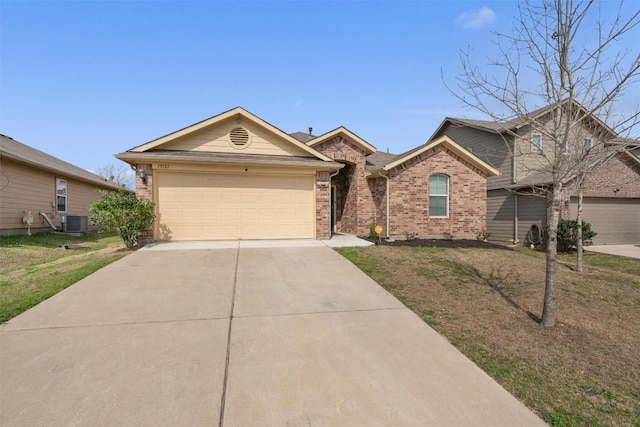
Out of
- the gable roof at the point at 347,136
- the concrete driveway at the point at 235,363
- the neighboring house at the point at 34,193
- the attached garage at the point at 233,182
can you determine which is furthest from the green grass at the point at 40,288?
the gable roof at the point at 347,136

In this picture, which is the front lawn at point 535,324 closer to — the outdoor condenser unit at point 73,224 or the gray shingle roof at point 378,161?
the gray shingle roof at point 378,161

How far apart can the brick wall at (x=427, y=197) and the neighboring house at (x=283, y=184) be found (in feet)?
0.13

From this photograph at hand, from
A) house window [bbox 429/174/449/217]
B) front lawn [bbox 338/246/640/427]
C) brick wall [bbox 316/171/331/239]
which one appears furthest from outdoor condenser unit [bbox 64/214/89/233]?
house window [bbox 429/174/449/217]

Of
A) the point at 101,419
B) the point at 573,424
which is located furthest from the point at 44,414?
the point at 573,424

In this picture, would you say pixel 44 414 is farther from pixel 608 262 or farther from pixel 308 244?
pixel 608 262

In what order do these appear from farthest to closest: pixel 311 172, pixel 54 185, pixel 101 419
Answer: pixel 54 185 → pixel 311 172 → pixel 101 419

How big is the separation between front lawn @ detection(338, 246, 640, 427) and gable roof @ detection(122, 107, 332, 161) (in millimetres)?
4544

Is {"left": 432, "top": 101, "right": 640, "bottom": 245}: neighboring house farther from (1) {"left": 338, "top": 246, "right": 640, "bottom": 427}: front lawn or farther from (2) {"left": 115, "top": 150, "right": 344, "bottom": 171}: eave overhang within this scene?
(2) {"left": 115, "top": 150, "right": 344, "bottom": 171}: eave overhang

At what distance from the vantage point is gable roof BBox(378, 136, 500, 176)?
1195cm

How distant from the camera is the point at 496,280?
6.61 metres

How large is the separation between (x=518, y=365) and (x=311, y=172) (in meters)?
8.35

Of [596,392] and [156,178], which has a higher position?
[156,178]

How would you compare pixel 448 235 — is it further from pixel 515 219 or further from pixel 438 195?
pixel 515 219

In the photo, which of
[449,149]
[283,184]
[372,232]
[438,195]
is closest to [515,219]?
[438,195]
